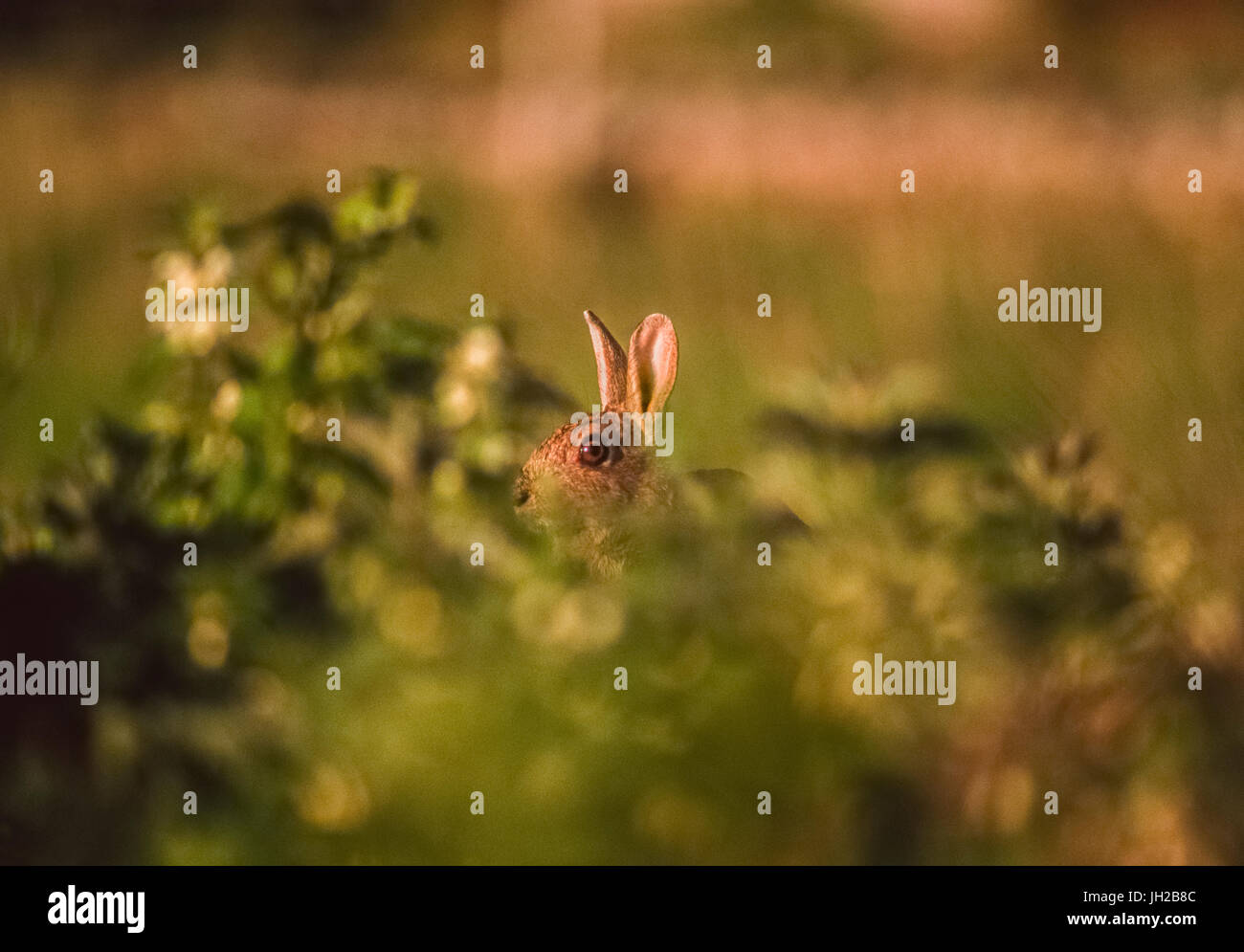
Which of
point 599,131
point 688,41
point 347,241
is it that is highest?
point 688,41

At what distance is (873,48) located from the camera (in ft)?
6.40

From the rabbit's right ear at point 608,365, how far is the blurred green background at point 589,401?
8cm

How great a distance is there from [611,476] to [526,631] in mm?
286

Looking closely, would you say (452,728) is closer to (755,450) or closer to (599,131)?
(755,450)

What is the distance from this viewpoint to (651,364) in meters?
1.89

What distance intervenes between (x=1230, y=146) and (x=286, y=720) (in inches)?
69.9

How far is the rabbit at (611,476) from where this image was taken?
186 centimetres

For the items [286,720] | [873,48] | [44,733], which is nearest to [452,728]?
[286,720]
